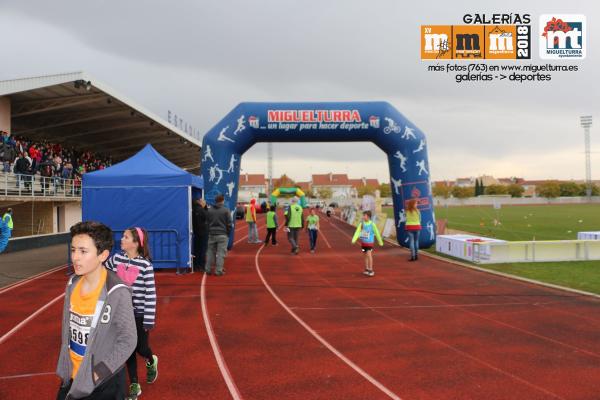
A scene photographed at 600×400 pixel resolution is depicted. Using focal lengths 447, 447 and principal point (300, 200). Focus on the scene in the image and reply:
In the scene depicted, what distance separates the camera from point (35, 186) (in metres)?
19.6

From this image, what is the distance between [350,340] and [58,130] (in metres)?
26.5

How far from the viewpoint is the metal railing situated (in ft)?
56.2

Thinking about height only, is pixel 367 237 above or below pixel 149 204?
below

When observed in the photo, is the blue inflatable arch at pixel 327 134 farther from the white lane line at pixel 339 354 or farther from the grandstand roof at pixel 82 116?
the white lane line at pixel 339 354

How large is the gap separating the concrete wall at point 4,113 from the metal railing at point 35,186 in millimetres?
2456

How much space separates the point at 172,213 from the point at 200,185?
1.55m

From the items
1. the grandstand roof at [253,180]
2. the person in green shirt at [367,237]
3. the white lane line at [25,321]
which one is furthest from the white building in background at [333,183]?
the white lane line at [25,321]

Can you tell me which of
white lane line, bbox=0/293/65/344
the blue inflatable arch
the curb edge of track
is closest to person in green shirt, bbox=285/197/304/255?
the blue inflatable arch

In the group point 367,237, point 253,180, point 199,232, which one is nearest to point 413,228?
point 367,237

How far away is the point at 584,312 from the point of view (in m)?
7.20

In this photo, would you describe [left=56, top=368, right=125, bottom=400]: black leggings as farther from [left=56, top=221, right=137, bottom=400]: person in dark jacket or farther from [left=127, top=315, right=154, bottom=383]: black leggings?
[left=127, top=315, right=154, bottom=383]: black leggings

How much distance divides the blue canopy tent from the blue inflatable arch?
436cm

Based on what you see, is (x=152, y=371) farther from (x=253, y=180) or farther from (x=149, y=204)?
(x=253, y=180)

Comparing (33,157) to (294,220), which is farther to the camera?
A: (33,157)
